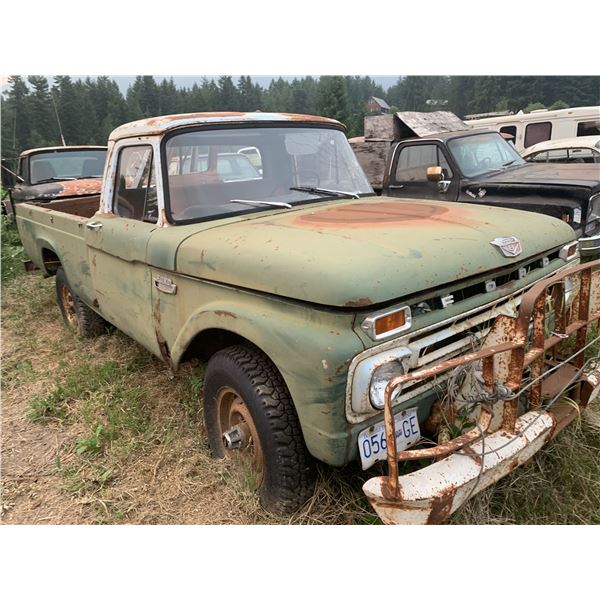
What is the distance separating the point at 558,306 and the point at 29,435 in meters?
3.55

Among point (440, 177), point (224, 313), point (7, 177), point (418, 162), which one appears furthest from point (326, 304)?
point (7, 177)

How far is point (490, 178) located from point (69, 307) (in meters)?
5.34

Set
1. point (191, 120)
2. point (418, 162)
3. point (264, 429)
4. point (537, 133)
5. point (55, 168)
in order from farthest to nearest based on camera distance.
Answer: point (537, 133)
point (55, 168)
point (418, 162)
point (191, 120)
point (264, 429)

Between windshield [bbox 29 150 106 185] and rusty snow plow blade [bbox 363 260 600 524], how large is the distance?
27.3ft

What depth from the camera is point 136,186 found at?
3.42 m

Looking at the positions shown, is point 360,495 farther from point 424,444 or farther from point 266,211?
point 266,211

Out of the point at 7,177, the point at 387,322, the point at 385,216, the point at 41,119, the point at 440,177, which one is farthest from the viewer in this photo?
the point at 41,119

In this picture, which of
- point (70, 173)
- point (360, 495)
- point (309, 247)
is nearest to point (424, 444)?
point (360, 495)

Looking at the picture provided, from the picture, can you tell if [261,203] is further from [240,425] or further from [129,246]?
[240,425]

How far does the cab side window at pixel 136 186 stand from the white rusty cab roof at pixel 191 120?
0.39ft

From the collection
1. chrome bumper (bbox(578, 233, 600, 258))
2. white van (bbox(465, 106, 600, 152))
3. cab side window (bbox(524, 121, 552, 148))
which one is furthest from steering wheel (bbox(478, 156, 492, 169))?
cab side window (bbox(524, 121, 552, 148))

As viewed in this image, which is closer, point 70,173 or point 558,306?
point 558,306

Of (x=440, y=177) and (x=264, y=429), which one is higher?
(x=440, y=177)

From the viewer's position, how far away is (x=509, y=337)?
214 centimetres
